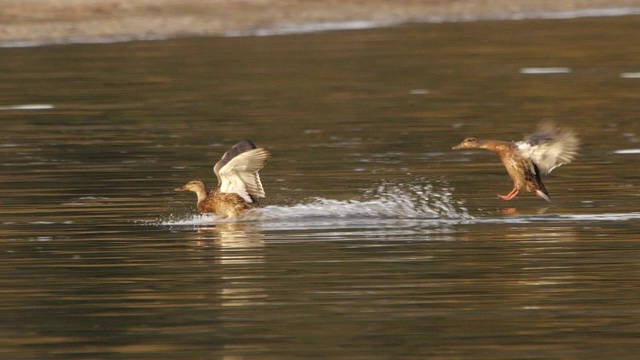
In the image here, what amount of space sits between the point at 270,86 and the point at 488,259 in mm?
13962

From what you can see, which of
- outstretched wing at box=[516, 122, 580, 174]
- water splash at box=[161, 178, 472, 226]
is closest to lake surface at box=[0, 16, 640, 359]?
A: water splash at box=[161, 178, 472, 226]

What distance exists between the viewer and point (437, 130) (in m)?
20.0

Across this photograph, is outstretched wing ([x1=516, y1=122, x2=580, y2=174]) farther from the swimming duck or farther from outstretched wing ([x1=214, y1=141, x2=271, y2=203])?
outstretched wing ([x1=214, y1=141, x2=271, y2=203])

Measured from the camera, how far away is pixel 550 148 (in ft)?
45.8

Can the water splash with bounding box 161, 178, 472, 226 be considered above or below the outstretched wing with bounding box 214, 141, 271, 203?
below

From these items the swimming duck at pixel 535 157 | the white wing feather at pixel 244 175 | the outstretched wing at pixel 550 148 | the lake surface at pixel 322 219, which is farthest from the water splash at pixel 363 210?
the outstretched wing at pixel 550 148

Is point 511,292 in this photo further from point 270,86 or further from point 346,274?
point 270,86

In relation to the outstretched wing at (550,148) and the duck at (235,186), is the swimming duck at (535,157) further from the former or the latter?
the duck at (235,186)

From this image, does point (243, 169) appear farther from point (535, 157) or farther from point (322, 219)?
point (535, 157)

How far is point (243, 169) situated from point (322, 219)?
0.78m

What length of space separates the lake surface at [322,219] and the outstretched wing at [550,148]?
15.6 inches

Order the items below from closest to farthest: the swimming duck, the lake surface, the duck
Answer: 1. the lake surface
2. the duck
3. the swimming duck

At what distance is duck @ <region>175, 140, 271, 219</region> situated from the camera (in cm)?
1382

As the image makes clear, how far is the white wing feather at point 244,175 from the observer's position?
13.7m
